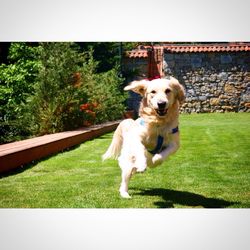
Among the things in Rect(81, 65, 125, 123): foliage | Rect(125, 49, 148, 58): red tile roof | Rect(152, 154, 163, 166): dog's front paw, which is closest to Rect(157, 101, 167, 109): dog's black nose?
Rect(152, 154, 163, 166): dog's front paw

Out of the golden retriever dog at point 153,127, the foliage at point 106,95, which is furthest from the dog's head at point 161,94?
the foliage at point 106,95

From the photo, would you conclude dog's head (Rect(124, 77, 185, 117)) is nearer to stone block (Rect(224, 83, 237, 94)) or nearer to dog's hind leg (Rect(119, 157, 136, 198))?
dog's hind leg (Rect(119, 157, 136, 198))

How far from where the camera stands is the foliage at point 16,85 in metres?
5.46

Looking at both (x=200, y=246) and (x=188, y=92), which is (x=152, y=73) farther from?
(x=200, y=246)

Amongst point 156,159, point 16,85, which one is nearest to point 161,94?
point 156,159

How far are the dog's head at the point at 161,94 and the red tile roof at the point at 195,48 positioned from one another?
1344 mm

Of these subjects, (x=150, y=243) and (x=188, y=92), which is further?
(x=188, y=92)

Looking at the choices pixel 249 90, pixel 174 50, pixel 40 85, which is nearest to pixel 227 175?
pixel 249 90

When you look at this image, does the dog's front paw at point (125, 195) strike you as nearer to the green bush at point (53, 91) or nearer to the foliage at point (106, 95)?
the green bush at point (53, 91)

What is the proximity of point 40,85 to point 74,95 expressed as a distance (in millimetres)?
746

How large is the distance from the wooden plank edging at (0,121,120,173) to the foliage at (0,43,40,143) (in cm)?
25

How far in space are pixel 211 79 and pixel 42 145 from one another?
221 centimetres

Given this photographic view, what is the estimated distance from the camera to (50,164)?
527cm
